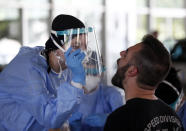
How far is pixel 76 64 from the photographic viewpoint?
5.71 feet

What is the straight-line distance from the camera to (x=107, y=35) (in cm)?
755

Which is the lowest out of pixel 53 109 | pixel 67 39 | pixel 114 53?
pixel 114 53

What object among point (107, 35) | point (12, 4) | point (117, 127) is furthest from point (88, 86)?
point (107, 35)

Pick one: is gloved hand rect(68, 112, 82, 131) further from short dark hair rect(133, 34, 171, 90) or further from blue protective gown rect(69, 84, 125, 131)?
short dark hair rect(133, 34, 171, 90)

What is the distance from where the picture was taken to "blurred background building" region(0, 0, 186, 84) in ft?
18.9

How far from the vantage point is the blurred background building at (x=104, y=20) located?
18.9ft

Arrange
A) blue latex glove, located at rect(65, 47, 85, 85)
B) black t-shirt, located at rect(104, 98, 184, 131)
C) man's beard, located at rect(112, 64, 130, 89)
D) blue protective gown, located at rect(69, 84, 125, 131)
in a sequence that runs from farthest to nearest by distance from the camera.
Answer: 1. blue protective gown, located at rect(69, 84, 125, 131)
2. blue latex glove, located at rect(65, 47, 85, 85)
3. man's beard, located at rect(112, 64, 130, 89)
4. black t-shirt, located at rect(104, 98, 184, 131)

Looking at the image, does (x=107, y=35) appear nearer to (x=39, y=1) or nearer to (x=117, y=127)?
(x=39, y=1)

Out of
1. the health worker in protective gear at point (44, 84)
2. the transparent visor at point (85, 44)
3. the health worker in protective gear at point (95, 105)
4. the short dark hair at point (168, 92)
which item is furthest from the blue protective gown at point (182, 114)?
the health worker in protective gear at point (44, 84)

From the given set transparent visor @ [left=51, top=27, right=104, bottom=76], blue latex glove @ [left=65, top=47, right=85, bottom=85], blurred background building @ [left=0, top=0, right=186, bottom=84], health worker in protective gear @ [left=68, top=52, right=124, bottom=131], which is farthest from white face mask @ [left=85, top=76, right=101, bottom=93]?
blurred background building @ [left=0, top=0, right=186, bottom=84]

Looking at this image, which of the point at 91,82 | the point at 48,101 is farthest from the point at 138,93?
the point at 91,82

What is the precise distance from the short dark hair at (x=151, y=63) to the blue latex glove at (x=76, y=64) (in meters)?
0.28

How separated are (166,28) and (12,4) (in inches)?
187

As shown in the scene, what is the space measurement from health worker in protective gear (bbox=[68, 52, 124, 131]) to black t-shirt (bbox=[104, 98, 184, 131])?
18.8 inches
